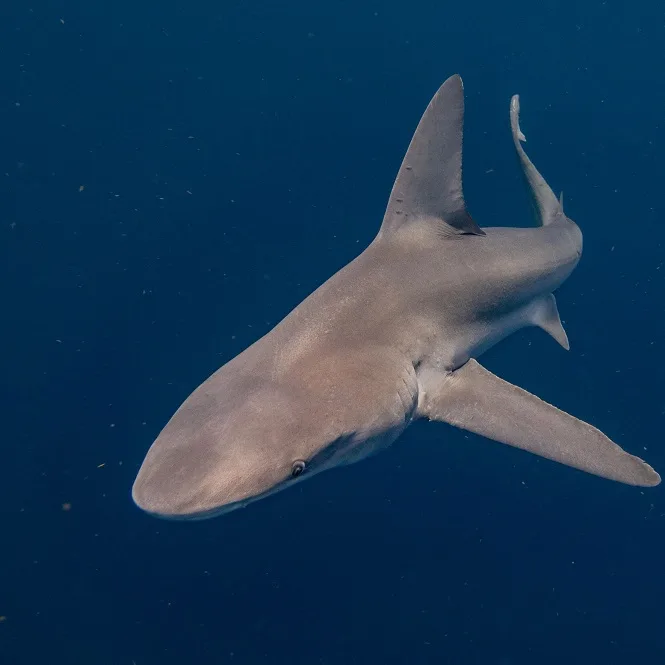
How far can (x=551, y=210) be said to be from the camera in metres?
7.12

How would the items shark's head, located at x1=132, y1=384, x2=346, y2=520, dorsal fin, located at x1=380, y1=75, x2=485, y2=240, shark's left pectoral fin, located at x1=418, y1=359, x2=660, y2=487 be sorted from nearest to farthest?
1. shark's head, located at x1=132, y1=384, x2=346, y2=520
2. shark's left pectoral fin, located at x1=418, y1=359, x2=660, y2=487
3. dorsal fin, located at x1=380, y1=75, x2=485, y2=240

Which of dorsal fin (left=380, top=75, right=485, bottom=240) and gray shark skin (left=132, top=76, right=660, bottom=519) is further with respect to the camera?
dorsal fin (left=380, top=75, right=485, bottom=240)

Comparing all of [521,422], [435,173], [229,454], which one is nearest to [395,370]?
[521,422]

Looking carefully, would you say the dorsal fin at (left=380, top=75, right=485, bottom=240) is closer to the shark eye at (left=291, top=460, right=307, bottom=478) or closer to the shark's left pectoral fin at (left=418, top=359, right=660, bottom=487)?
the shark's left pectoral fin at (left=418, top=359, right=660, bottom=487)

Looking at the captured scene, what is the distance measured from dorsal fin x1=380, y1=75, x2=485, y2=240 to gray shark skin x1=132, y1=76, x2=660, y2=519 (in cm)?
1

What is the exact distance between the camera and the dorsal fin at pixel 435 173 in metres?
4.88

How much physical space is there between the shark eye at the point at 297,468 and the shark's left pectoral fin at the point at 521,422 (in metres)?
1.60

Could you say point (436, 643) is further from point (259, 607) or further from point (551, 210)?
point (551, 210)

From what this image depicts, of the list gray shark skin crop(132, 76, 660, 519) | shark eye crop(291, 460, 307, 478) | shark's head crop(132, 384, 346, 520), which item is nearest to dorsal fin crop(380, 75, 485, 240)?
gray shark skin crop(132, 76, 660, 519)

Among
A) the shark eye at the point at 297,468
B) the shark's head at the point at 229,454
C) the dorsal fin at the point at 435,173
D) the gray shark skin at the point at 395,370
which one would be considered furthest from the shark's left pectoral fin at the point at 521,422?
the shark eye at the point at 297,468

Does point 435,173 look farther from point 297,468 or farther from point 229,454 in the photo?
point 229,454

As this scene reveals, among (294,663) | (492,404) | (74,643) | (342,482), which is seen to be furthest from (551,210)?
(74,643)

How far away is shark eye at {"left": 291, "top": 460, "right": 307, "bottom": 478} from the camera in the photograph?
3264mm

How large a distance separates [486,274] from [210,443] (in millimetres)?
2985
